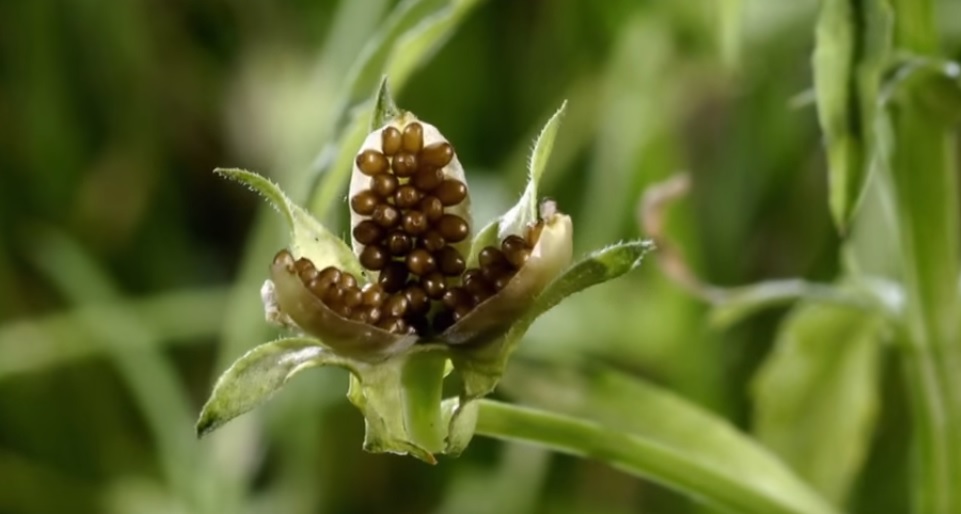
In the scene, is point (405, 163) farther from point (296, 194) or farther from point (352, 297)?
point (296, 194)

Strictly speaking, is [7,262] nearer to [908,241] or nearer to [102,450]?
[102,450]

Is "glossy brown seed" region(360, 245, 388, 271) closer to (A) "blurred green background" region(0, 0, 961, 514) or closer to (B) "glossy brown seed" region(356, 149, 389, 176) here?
(B) "glossy brown seed" region(356, 149, 389, 176)

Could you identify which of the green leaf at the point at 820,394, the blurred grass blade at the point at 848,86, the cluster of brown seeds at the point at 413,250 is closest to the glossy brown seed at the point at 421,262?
the cluster of brown seeds at the point at 413,250

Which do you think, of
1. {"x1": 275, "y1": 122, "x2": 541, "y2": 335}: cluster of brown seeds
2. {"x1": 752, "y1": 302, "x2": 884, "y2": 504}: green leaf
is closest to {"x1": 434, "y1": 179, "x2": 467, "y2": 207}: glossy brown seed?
{"x1": 275, "y1": 122, "x2": 541, "y2": 335}: cluster of brown seeds

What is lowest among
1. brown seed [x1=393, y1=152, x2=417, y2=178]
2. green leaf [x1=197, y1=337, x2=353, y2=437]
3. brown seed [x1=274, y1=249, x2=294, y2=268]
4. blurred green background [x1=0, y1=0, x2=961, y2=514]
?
blurred green background [x1=0, y1=0, x2=961, y2=514]

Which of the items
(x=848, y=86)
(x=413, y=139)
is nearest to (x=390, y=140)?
(x=413, y=139)

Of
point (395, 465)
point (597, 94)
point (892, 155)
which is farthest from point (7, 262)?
point (892, 155)

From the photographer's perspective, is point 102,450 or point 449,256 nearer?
point 449,256
